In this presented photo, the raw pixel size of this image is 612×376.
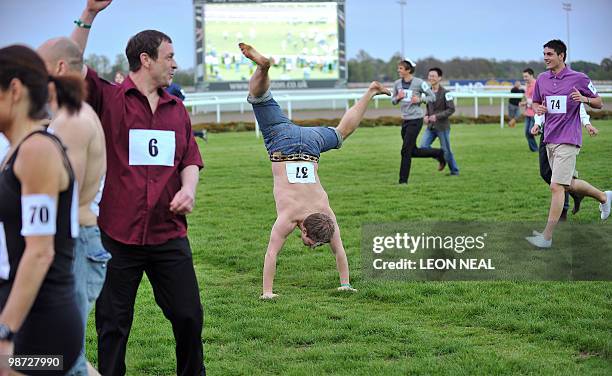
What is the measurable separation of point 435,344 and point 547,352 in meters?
0.85

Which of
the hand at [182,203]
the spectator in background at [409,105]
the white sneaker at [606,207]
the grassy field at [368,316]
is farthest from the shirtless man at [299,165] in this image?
the spectator in background at [409,105]

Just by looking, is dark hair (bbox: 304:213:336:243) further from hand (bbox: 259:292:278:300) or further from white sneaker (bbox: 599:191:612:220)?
white sneaker (bbox: 599:191:612:220)

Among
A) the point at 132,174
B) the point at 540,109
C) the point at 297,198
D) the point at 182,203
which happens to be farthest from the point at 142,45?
the point at 540,109

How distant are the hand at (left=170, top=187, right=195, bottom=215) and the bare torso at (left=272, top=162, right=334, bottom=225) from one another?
304cm

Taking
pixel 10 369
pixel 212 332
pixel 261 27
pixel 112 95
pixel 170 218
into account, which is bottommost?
pixel 212 332

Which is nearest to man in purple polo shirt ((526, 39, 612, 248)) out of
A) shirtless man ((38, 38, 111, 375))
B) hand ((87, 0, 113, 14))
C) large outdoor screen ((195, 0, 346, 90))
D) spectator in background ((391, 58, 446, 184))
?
spectator in background ((391, 58, 446, 184))

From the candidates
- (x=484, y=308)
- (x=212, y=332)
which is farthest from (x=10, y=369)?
(x=484, y=308)

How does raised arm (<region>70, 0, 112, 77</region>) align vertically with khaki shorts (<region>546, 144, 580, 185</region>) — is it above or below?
above

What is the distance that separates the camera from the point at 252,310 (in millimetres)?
8242

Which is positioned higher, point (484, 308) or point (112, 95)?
point (112, 95)

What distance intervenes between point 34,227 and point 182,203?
5.23 ft

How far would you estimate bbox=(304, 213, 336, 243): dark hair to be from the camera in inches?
306

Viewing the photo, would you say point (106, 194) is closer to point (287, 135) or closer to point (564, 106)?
point (287, 135)

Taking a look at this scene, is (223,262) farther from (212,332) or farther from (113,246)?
(113,246)
